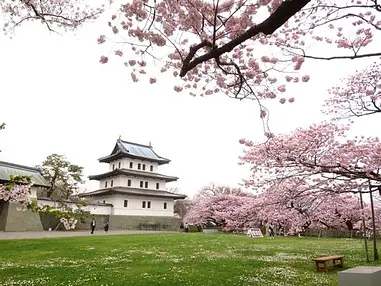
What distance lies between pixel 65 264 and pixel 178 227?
3634cm

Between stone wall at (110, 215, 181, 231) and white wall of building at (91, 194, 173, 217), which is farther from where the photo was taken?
white wall of building at (91, 194, 173, 217)

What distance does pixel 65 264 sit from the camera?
11.1 metres

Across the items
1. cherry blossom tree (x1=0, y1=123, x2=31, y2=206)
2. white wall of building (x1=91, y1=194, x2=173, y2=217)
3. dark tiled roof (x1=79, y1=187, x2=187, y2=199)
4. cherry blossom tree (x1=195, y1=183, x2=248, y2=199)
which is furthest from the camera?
cherry blossom tree (x1=195, y1=183, x2=248, y2=199)

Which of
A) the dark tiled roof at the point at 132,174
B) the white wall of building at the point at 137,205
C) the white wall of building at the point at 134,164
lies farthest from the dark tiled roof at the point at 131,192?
the white wall of building at the point at 134,164

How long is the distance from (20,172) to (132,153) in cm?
1557

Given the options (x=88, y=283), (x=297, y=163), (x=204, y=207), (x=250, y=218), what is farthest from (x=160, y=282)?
(x=204, y=207)

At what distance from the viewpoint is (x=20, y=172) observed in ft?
108

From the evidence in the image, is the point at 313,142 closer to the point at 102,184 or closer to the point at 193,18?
the point at 193,18

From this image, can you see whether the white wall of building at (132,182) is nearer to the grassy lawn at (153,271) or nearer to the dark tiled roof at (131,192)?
the dark tiled roof at (131,192)

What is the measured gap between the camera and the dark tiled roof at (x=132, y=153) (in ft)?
145

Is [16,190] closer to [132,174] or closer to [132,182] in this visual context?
[132,174]

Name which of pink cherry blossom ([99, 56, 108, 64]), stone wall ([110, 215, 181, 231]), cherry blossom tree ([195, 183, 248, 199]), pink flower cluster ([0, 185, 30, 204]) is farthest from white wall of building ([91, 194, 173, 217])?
pink cherry blossom ([99, 56, 108, 64])

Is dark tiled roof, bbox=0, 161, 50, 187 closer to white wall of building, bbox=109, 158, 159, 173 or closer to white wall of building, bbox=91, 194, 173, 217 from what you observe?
white wall of building, bbox=91, 194, 173, 217

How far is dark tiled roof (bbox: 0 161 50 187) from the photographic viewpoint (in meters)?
31.2
